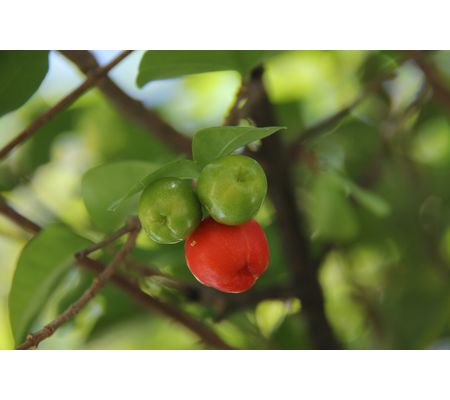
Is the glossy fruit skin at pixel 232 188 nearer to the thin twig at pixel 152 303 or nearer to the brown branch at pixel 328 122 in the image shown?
the thin twig at pixel 152 303

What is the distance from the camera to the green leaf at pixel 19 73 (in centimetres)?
A: 78

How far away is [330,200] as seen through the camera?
3.72ft

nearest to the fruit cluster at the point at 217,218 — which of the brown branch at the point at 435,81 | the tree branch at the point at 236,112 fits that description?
the tree branch at the point at 236,112

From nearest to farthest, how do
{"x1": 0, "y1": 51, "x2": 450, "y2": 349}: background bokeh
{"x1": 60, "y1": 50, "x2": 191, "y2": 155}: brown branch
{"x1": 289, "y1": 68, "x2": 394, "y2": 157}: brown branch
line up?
{"x1": 60, "y1": 50, "x2": 191, "y2": 155}: brown branch < {"x1": 289, "y1": 68, "x2": 394, "y2": 157}: brown branch < {"x1": 0, "y1": 51, "x2": 450, "y2": 349}: background bokeh

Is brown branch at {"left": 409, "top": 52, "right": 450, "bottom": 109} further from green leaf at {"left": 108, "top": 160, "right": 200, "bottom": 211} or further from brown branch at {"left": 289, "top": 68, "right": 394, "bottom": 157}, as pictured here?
green leaf at {"left": 108, "top": 160, "right": 200, "bottom": 211}

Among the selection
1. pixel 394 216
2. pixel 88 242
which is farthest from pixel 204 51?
pixel 394 216

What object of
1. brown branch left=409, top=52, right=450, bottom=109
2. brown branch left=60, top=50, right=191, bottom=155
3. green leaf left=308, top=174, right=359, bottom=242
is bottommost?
green leaf left=308, top=174, right=359, bottom=242

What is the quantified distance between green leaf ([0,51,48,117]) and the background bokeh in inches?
11.1

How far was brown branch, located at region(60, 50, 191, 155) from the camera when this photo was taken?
82 centimetres

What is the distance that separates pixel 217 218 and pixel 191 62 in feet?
0.95

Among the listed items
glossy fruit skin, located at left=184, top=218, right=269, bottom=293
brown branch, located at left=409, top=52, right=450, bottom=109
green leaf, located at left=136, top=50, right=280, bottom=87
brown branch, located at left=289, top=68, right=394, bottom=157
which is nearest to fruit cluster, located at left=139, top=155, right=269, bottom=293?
glossy fruit skin, located at left=184, top=218, right=269, bottom=293

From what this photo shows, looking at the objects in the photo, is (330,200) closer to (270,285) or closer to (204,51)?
(270,285)

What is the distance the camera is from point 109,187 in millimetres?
816

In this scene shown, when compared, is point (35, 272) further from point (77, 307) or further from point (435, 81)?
point (435, 81)
